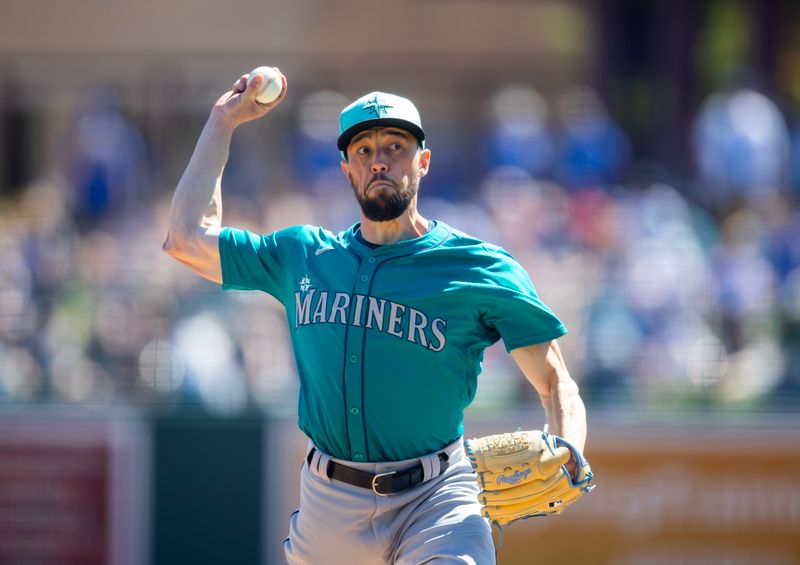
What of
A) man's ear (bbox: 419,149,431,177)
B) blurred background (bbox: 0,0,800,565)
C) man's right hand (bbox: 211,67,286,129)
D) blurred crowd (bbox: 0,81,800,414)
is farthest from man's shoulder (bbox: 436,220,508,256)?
blurred crowd (bbox: 0,81,800,414)

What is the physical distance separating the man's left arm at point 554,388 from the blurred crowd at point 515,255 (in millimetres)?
4180

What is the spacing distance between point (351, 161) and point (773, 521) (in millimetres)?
5085

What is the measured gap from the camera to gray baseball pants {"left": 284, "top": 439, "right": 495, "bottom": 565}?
4.05m

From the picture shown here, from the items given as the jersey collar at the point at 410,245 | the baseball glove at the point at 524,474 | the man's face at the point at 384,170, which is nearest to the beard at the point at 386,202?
the man's face at the point at 384,170

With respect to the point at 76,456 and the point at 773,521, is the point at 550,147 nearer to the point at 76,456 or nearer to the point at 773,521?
the point at 773,521

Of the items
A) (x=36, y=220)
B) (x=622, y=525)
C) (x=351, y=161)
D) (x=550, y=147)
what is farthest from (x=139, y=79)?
(x=351, y=161)

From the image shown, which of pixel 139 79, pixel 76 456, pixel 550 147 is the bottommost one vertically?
pixel 76 456

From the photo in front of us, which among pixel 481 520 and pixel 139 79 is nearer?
pixel 481 520

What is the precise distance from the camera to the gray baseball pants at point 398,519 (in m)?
4.05

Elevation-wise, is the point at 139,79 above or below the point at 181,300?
above

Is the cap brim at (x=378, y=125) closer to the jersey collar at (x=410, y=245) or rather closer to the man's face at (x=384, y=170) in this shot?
the man's face at (x=384, y=170)

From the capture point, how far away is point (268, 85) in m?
4.36

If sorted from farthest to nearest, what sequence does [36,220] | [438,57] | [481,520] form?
[438,57] → [36,220] → [481,520]

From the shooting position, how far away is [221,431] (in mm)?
8188
